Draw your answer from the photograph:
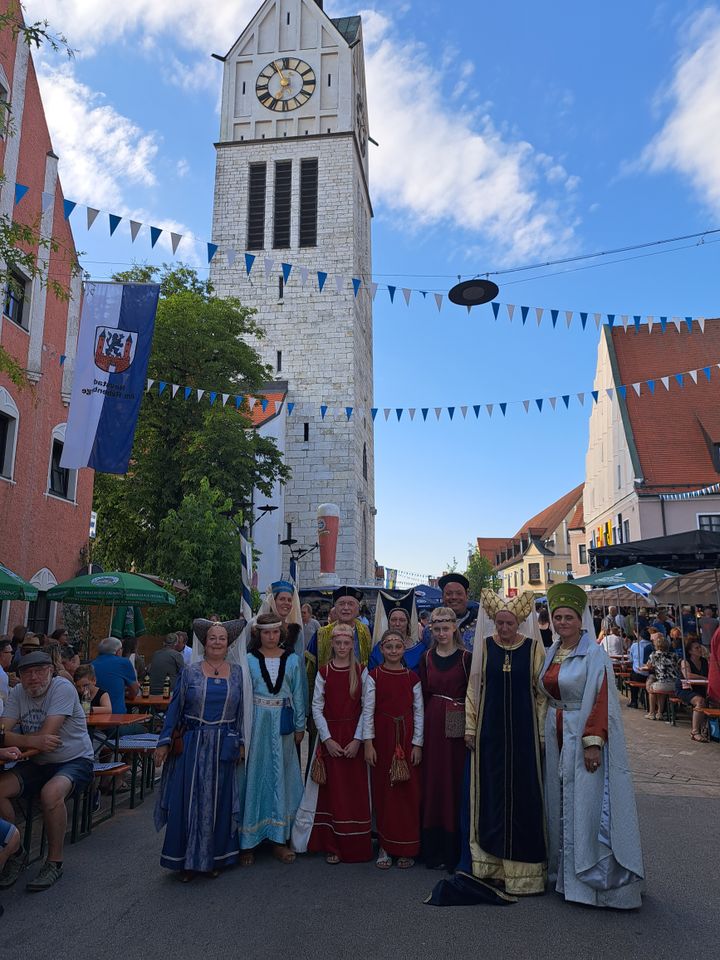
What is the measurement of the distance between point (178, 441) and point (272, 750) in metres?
19.2

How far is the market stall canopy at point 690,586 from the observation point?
1318 cm

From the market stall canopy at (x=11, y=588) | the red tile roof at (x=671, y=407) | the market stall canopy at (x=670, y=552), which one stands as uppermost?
the red tile roof at (x=671, y=407)

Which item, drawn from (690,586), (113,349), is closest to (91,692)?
(113,349)

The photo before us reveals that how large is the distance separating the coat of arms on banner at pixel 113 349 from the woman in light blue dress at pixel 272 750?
22.7 ft

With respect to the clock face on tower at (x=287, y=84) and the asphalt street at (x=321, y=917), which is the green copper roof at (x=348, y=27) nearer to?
the clock face on tower at (x=287, y=84)

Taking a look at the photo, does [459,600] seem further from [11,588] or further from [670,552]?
[670,552]

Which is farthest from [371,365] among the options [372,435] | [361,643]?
[361,643]

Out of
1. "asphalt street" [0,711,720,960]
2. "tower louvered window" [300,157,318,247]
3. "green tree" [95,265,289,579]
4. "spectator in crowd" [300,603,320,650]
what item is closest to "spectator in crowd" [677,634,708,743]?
"asphalt street" [0,711,720,960]

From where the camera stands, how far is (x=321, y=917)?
4258 millimetres

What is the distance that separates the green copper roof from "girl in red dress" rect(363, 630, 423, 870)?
4507cm

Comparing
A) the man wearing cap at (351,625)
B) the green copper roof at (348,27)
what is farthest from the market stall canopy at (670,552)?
the green copper roof at (348,27)

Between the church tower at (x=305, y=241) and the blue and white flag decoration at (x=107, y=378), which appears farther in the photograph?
the church tower at (x=305, y=241)

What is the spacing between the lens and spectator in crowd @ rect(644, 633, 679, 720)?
12102 millimetres

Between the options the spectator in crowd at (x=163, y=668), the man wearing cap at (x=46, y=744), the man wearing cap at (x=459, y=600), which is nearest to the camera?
the man wearing cap at (x=46, y=744)
